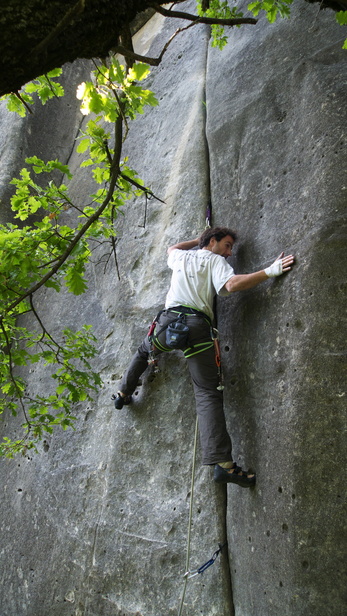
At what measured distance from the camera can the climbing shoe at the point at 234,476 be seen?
11.4 ft

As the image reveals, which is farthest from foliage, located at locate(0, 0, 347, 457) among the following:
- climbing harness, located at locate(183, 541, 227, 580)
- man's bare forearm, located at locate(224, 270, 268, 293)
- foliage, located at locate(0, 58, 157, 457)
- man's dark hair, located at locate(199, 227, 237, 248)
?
climbing harness, located at locate(183, 541, 227, 580)

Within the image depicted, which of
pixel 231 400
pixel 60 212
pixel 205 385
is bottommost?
pixel 231 400

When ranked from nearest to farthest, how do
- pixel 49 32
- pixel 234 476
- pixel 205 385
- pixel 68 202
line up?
pixel 49 32 → pixel 234 476 → pixel 68 202 → pixel 205 385

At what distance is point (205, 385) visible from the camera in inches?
152

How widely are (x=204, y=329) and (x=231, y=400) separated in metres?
0.60

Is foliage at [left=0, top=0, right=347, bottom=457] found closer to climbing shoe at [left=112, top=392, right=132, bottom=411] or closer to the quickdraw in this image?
climbing shoe at [left=112, top=392, right=132, bottom=411]

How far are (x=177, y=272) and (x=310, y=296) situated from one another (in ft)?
4.03

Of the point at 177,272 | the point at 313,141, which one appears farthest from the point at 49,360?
the point at 313,141

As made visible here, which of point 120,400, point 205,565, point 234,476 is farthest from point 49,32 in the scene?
point 205,565

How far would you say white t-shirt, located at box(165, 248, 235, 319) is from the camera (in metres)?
4.03

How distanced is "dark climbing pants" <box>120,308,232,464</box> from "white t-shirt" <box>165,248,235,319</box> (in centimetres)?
12

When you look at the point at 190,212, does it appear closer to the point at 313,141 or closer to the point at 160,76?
the point at 313,141

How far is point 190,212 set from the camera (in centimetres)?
501

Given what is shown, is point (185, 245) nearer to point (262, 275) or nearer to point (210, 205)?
point (210, 205)
